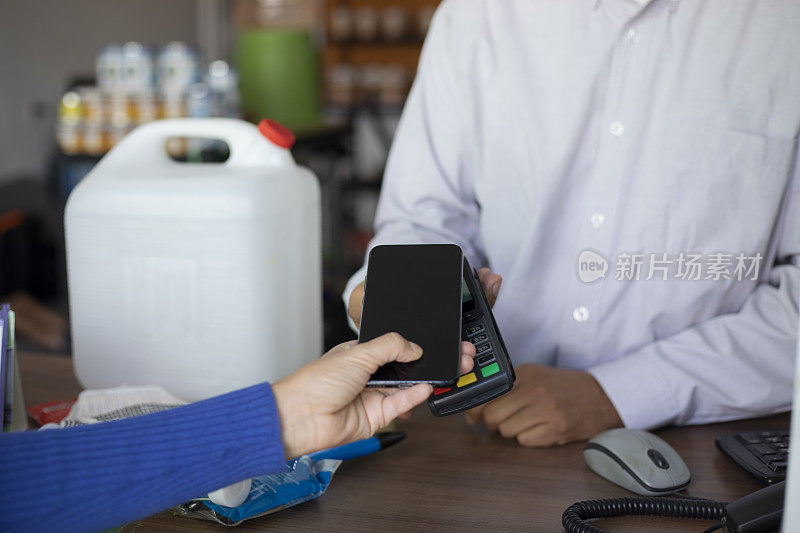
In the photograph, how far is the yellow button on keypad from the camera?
2.37 ft

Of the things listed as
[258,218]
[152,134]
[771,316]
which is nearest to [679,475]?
[771,316]

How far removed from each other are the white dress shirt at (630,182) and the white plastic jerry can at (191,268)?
12 cm

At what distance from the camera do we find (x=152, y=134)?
106cm

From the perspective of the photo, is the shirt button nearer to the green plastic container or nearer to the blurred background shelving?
the blurred background shelving

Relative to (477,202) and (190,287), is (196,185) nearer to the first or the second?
(190,287)

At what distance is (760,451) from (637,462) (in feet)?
0.50

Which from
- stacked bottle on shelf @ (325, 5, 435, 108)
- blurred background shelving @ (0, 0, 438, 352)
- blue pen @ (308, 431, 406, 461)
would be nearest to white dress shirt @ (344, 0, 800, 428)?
blue pen @ (308, 431, 406, 461)

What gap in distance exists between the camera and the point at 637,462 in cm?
76

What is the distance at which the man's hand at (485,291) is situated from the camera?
867 millimetres

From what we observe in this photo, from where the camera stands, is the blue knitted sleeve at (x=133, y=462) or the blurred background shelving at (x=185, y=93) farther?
the blurred background shelving at (x=185, y=93)

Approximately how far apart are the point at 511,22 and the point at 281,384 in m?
0.67

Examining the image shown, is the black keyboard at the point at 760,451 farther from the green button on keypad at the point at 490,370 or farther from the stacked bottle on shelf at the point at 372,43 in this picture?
the stacked bottle on shelf at the point at 372,43

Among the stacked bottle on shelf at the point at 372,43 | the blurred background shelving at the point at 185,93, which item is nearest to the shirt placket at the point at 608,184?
the blurred background shelving at the point at 185,93

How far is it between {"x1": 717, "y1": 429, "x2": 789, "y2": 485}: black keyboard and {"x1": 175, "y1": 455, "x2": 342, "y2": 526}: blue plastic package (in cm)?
42
